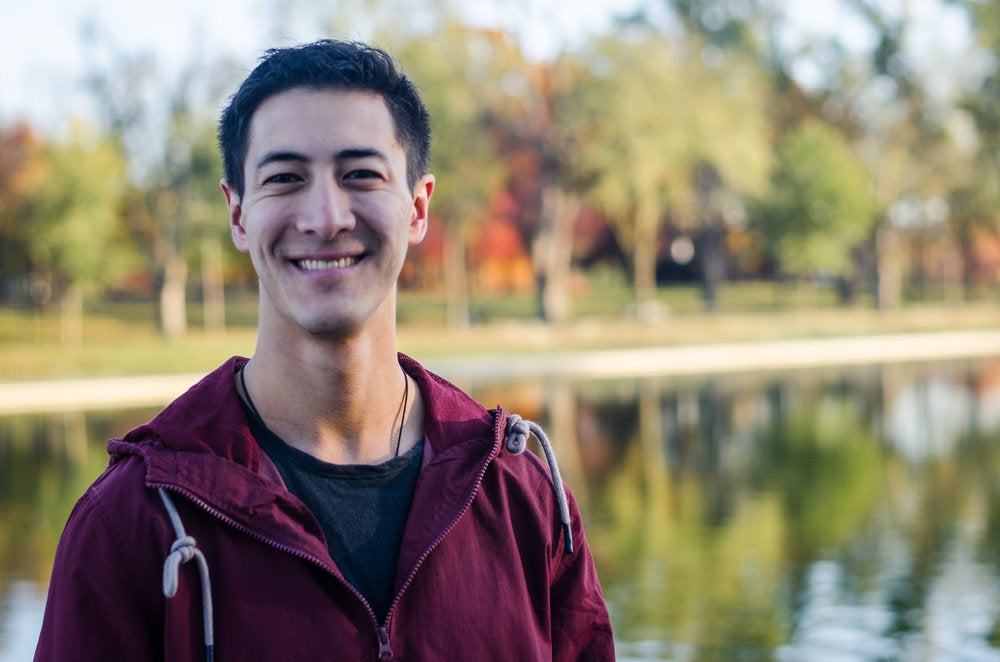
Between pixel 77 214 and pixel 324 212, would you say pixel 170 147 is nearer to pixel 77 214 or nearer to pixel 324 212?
pixel 77 214

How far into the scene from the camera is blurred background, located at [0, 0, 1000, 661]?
1059 cm

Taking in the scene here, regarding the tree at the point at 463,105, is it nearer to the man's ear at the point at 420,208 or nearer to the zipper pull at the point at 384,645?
the man's ear at the point at 420,208

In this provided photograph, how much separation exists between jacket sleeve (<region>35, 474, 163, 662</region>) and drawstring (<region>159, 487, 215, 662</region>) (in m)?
0.06

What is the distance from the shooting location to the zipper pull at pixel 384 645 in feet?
7.33

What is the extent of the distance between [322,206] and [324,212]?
1 cm

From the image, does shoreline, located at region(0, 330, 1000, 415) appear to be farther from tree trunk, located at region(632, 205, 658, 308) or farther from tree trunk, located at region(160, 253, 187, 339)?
tree trunk, located at region(160, 253, 187, 339)

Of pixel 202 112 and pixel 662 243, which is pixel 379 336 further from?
pixel 662 243

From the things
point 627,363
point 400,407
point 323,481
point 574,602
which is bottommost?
point 627,363

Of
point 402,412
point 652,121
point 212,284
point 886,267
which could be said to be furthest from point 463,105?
point 402,412

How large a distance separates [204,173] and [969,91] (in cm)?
3246

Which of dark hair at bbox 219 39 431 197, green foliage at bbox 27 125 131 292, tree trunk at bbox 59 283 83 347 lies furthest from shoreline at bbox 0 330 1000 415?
dark hair at bbox 219 39 431 197

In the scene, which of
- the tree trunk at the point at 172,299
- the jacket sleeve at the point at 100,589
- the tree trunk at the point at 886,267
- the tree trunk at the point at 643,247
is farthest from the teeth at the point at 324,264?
the tree trunk at the point at 886,267

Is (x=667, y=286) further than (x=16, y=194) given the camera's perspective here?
Yes

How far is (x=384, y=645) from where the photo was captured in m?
2.24
